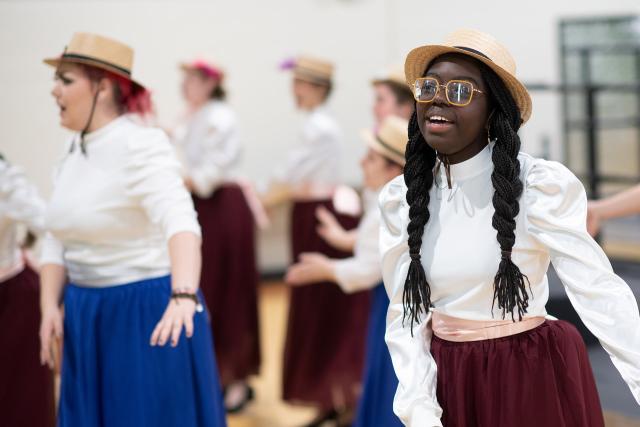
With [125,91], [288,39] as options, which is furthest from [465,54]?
[288,39]

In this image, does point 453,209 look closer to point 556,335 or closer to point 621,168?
point 556,335

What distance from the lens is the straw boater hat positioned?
4082mm

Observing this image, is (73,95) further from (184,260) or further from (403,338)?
(403,338)

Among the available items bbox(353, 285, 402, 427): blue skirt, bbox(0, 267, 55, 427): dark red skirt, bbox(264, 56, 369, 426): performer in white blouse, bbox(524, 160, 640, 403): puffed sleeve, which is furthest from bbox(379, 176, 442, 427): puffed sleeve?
bbox(264, 56, 369, 426): performer in white blouse

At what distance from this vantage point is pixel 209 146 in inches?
202

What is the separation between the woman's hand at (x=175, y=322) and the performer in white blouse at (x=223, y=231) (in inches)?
99.1

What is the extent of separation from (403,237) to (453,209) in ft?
0.42

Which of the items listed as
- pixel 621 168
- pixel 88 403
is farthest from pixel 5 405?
pixel 621 168

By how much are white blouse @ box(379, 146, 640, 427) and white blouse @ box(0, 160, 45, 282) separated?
58.2 inches

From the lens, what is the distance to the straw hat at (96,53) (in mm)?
2594

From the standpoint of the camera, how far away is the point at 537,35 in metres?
7.26

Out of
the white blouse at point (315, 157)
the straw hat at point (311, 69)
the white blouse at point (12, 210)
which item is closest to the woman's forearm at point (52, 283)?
the white blouse at point (12, 210)

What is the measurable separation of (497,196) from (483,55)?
27 centimetres

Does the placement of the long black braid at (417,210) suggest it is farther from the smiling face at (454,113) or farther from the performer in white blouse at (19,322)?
the performer in white blouse at (19,322)
